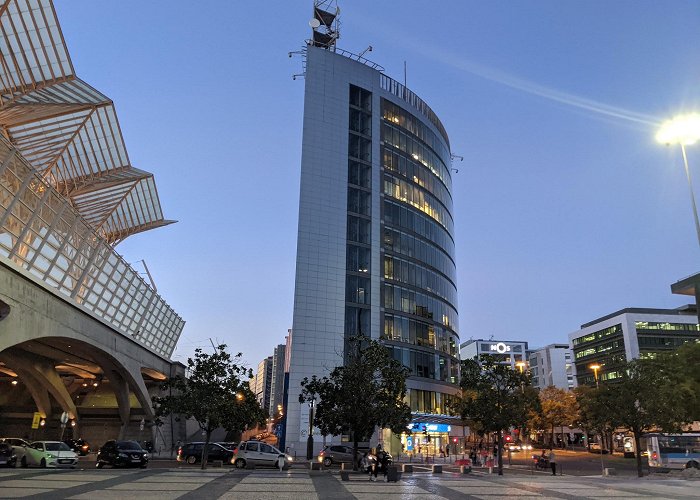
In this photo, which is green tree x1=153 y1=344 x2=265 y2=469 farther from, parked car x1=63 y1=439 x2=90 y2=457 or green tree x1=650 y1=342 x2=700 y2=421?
green tree x1=650 y1=342 x2=700 y2=421

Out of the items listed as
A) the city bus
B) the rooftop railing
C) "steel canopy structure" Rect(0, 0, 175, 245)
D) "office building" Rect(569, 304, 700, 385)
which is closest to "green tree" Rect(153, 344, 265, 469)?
"steel canopy structure" Rect(0, 0, 175, 245)

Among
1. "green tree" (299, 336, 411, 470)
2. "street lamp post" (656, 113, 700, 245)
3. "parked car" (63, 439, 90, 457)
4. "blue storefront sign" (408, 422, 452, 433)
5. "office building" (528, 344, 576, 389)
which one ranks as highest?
"office building" (528, 344, 576, 389)

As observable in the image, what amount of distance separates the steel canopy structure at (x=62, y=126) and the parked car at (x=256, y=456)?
95.8ft

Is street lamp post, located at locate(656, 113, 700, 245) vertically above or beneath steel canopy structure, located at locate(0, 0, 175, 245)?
beneath

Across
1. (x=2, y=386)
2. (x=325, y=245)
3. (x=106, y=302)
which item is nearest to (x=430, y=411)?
(x=325, y=245)

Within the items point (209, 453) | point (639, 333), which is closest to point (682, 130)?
point (209, 453)

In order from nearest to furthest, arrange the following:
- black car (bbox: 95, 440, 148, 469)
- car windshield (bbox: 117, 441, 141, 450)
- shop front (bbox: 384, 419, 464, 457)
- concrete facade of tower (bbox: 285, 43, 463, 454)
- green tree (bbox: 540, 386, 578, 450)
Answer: black car (bbox: 95, 440, 148, 469)
car windshield (bbox: 117, 441, 141, 450)
concrete facade of tower (bbox: 285, 43, 463, 454)
shop front (bbox: 384, 419, 464, 457)
green tree (bbox: 540, 386, 578, 450)

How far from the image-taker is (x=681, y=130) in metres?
22.7

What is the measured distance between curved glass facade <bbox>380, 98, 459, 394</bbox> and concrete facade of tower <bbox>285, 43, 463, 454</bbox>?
0.17m

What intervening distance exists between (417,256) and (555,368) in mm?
120146

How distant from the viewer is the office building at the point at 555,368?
180750 mm

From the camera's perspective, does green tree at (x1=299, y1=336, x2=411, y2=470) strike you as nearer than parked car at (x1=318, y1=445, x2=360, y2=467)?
Yes

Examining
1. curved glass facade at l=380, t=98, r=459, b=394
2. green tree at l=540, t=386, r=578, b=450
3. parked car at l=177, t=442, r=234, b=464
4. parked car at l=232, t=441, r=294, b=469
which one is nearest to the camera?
parked car at l=232, t=441, r=294, b=469

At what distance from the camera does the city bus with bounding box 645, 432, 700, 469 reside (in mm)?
49781
